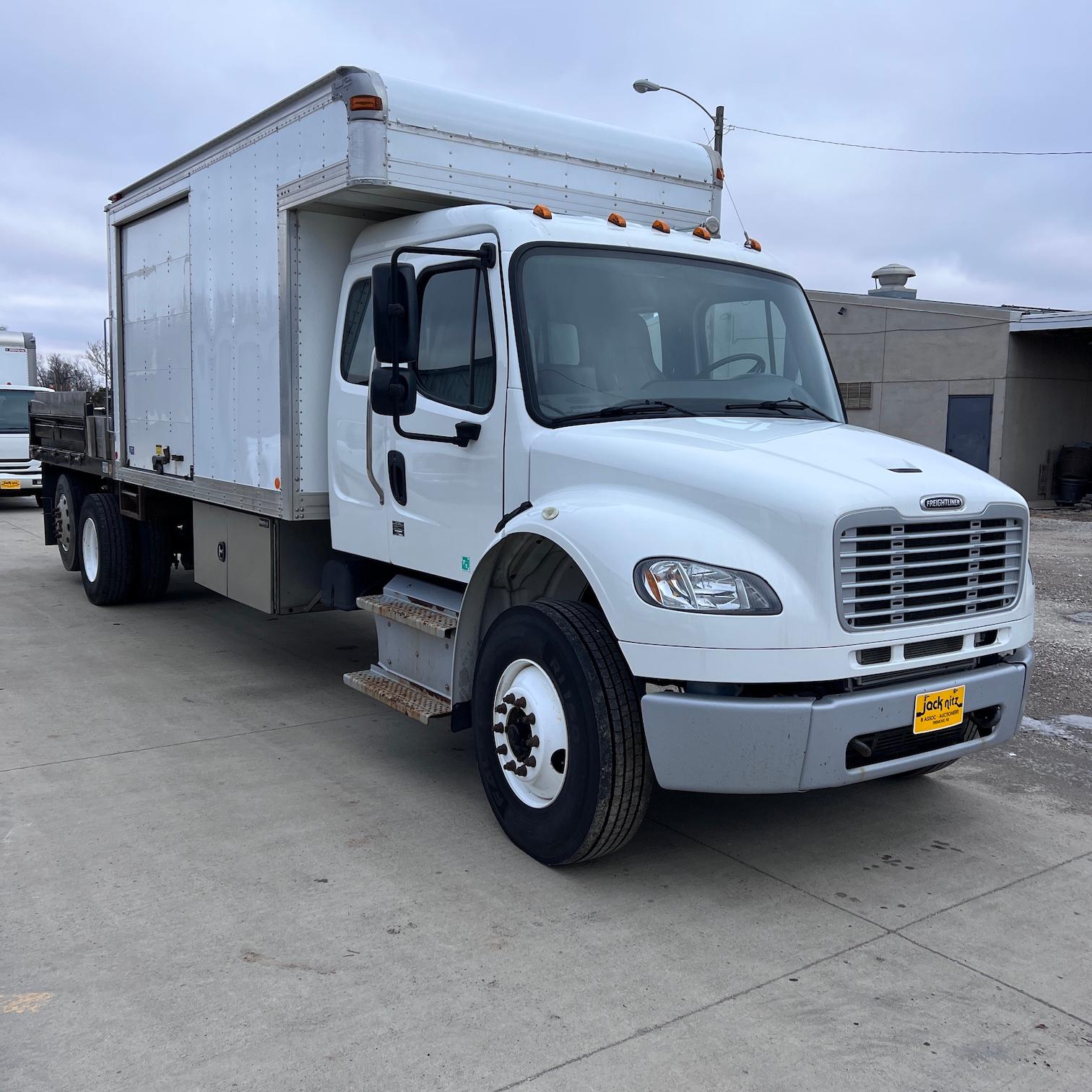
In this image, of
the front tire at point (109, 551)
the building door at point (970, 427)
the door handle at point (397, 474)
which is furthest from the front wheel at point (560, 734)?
the building door at point (970, 427)

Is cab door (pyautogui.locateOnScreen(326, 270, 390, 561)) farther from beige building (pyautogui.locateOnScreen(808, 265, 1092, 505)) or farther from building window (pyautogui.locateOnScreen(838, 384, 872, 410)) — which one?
building window (pyautogui.locateOnScreen(838, 384, 872, 410))

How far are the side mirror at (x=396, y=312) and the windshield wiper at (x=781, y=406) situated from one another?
4.74 feet

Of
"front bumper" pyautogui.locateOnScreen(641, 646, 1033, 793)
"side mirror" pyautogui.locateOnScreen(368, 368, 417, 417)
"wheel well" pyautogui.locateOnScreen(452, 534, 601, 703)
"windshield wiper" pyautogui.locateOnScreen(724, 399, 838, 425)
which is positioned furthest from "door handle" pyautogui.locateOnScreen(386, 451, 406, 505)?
"front bumper" pyautogui.locateOnScreen(641, 646, 1033, 793)

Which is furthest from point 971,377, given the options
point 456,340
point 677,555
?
point 677,555

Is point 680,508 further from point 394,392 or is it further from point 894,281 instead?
point 894,281

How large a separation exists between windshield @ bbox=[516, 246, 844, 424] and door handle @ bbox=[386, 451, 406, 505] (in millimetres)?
1046

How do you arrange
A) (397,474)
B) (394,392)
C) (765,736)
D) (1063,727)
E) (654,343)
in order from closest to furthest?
(765,736) → (654,343) → (394,392) → (397,474) → (1063,727)

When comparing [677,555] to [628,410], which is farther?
[628,410]

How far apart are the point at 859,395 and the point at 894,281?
4.18 m

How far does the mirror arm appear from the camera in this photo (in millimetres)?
4863

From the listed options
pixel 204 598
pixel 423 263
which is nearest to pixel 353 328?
pixel 423 263

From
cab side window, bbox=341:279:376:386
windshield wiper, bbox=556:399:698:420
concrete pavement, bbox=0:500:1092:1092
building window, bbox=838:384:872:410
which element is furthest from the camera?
building window, bbox=838:384:872:410

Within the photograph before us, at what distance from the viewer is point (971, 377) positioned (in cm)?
2428

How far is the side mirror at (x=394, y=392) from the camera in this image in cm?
511
